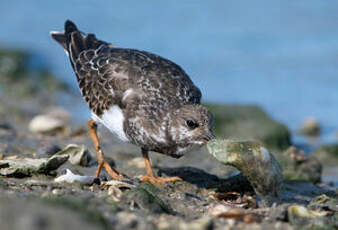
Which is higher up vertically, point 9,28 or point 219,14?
point 219,14

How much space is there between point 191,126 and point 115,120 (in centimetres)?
75

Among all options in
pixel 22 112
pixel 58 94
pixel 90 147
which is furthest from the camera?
pixel 58 94

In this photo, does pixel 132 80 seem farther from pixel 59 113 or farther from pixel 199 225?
pixel 59 113

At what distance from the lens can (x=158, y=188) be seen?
13.3 ft

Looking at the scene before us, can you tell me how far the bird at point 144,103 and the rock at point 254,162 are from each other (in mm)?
327

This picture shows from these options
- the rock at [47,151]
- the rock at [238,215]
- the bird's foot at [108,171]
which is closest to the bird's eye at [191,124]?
the bird's foot at [108,171]

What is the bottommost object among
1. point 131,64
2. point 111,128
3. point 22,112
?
point 22,112

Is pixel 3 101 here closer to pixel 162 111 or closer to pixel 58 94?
pixel 58 94

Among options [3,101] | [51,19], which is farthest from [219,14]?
[3,101]

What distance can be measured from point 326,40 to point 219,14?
264cm

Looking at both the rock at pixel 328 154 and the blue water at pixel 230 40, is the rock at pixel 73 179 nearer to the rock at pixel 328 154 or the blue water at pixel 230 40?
the rock at pixel 328 154

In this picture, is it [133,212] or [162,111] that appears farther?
[162,111]

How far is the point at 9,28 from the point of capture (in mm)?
12922

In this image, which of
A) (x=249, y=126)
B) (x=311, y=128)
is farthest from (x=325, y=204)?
(x=311, y=128)
